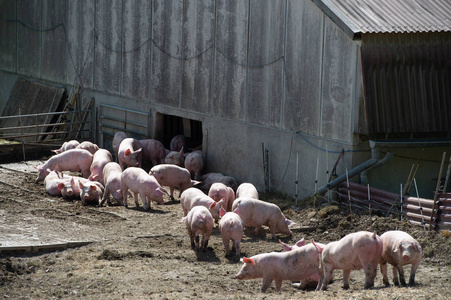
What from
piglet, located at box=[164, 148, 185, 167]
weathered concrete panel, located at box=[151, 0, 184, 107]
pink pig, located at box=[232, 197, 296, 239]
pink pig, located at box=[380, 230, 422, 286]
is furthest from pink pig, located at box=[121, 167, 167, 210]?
pink pig, located at box=[380, 230, 422, 286]

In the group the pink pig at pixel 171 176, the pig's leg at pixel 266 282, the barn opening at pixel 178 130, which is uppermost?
the barn opening at pixel 178 130

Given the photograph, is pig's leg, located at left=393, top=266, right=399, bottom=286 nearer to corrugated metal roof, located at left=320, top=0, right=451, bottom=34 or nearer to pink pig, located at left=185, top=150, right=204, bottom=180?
corrugated metal roof, located at left=320, top=0, right=451, bottom=34

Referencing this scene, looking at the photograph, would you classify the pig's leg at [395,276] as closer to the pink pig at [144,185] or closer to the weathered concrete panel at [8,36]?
the pink pig at [144,185]

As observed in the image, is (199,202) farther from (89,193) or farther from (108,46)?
(108,46)

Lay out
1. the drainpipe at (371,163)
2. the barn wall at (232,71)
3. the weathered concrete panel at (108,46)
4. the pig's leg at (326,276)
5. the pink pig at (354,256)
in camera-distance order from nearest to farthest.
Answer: the pink pig at (354,256), the pig's leg at (326,276), the drainpipe at (371,163), the barn wall at (232,71), the weathered concrete panel at (108,46)

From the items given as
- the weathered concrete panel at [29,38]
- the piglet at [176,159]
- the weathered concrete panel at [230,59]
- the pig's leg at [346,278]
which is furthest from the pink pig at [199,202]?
the weathered concrete panel at [29,38]

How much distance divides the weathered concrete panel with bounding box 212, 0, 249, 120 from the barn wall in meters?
0.02

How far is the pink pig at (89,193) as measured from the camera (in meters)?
14.0

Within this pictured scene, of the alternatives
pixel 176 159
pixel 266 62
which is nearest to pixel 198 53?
pixel 266 62

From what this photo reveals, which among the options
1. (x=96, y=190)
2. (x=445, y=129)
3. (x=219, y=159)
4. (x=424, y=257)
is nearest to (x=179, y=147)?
(x=219, y=159)

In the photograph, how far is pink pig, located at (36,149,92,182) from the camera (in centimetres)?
1603

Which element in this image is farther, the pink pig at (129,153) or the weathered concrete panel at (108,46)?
the weathered concrete panel at (108,46)

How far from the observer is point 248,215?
472 inches

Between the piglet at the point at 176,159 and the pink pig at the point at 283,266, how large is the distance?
727cm
